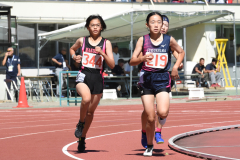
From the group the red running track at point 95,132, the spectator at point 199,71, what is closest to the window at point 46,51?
the spectator at point 199,71

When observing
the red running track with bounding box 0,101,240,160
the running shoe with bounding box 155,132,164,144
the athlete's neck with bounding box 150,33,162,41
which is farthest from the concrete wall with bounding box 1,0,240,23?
the running shoe with bounding box 155,132,164,144

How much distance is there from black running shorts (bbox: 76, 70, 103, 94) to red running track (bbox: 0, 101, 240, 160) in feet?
2.97

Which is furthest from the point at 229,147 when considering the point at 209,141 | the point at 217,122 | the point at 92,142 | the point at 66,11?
the point at 66,11

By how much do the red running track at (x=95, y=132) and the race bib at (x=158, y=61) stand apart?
122 cm

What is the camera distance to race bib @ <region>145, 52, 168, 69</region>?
6160 millimetres

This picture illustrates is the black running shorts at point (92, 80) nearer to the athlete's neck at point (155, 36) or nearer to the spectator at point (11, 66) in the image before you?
the athlete's neck at point (155, 36)

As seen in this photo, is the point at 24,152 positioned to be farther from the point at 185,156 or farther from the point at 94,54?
the point at 185,156

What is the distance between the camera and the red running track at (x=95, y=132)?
6449 millimetres

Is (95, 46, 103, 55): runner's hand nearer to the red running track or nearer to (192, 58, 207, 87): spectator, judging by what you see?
the red running track

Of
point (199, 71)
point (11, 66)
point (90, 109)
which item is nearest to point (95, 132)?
A: point (90, 109)

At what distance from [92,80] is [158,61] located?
3.41ft

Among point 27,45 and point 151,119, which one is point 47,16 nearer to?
point 27,45

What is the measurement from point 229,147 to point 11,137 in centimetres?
411

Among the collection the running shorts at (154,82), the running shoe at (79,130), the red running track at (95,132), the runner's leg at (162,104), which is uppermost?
the running shorts at (154,82)
